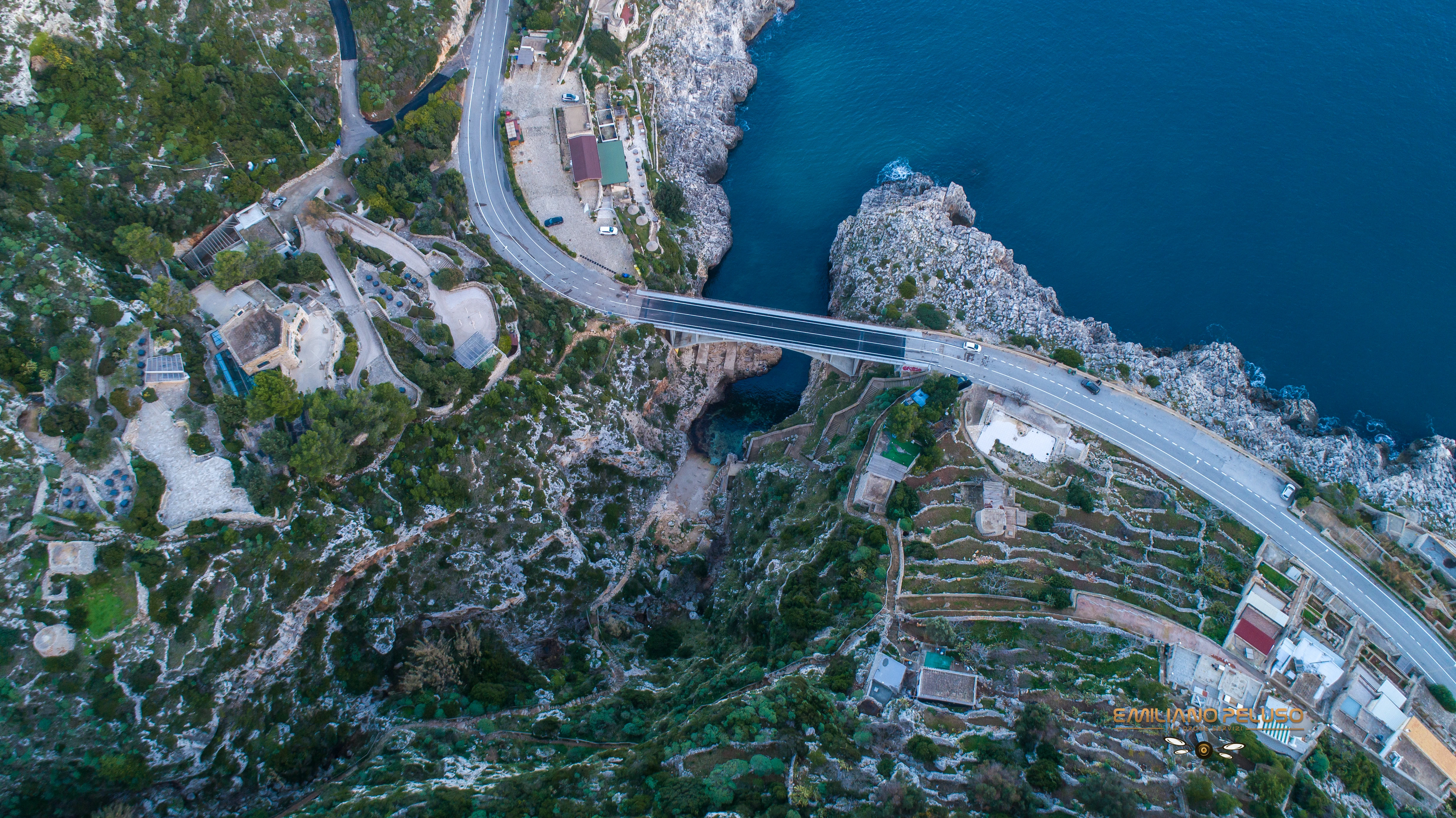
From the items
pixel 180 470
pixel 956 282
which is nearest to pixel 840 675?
pixel 956 282

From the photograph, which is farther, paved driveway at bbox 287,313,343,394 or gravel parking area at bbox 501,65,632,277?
gravel parking area at bbox 501,65,632,277

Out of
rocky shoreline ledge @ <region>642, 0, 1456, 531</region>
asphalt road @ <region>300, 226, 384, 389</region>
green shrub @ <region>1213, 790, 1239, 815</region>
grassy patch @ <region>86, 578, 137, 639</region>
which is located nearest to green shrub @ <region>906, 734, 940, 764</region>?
green shrub @ <region>1213, 790, 1239, 815</region>

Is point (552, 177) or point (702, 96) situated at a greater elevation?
point (702, 96)

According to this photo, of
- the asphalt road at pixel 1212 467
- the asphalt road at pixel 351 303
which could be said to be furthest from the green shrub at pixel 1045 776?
the asphalt road at pixel 351 303

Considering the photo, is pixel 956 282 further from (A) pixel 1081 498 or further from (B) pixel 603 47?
(B) pixel 603 47

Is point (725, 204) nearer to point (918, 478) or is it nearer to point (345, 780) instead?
point (918, 478)

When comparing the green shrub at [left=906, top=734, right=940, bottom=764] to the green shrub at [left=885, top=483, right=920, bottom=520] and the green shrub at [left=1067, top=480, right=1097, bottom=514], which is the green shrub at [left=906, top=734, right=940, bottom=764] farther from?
the green shrub at [left=1067, top=480, right=1097, bottom=514]
